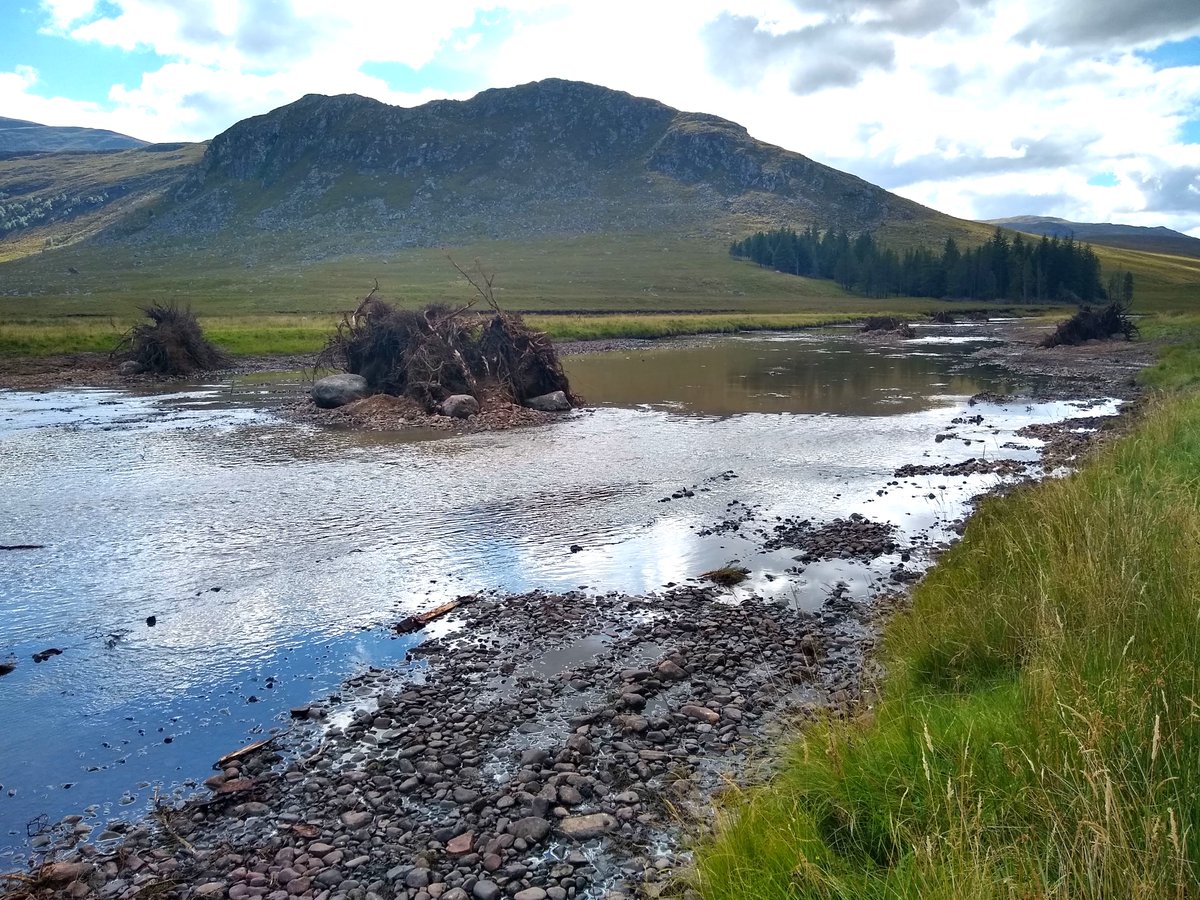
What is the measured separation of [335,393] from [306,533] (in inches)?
697

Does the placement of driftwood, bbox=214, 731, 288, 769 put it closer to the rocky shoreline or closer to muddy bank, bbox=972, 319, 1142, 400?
the rocky shoreline

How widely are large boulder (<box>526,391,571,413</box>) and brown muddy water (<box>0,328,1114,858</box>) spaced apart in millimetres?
1288

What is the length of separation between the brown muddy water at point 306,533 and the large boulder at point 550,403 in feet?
4.23

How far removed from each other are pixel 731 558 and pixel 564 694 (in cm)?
554

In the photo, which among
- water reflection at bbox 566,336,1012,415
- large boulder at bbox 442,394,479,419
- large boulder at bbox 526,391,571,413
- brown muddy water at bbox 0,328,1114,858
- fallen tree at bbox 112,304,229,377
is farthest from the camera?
fallen tree at bbox 112,304,229,377

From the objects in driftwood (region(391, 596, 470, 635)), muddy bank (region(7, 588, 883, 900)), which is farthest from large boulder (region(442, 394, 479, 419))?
muddy bank (region(7, 588, 883, 900))

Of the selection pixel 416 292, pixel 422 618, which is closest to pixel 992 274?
pixel 416 292

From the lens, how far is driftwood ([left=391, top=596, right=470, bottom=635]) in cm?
1080

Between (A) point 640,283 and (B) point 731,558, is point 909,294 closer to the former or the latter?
(A) point 640,283

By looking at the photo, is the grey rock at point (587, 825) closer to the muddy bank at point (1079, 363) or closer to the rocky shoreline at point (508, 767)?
the rocky shoreline at point (508, 767)

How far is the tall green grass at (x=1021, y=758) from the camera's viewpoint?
11.5 feet

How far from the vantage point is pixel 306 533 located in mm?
15430

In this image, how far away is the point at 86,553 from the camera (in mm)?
14391

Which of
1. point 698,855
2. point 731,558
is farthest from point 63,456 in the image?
point 698,855
